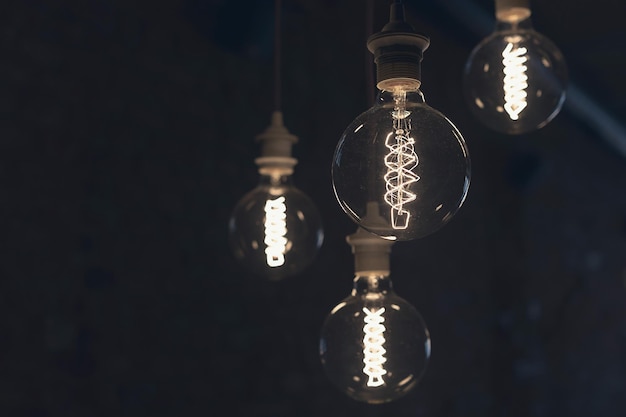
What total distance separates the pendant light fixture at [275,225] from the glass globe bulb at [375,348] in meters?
0.26

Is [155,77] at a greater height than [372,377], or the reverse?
[155,77]

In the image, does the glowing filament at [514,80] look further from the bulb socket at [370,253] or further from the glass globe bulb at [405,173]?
the glass globe bulb at [405,173]

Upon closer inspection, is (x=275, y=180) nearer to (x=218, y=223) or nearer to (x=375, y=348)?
(x=375, y=348)

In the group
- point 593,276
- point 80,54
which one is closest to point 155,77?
point 80,54

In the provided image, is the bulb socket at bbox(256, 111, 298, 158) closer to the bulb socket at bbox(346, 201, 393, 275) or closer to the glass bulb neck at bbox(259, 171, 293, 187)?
the glass bulb neck at bbox(259, 171, 293, 187)

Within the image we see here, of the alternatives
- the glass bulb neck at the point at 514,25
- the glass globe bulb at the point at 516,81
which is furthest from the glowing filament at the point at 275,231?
the glass bulb neck at the point at 514,25

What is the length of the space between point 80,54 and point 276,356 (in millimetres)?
1168

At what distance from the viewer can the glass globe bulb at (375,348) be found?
1.29 meters

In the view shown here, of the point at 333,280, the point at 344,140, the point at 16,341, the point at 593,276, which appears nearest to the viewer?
the point at 344,140

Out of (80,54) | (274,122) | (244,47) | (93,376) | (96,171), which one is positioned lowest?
(93,376)

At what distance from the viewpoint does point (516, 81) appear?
152cm

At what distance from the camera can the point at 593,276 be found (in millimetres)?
4711

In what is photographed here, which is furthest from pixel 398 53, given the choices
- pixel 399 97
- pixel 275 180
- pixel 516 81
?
pixel 275 180

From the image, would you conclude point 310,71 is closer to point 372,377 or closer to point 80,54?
point 80,54
